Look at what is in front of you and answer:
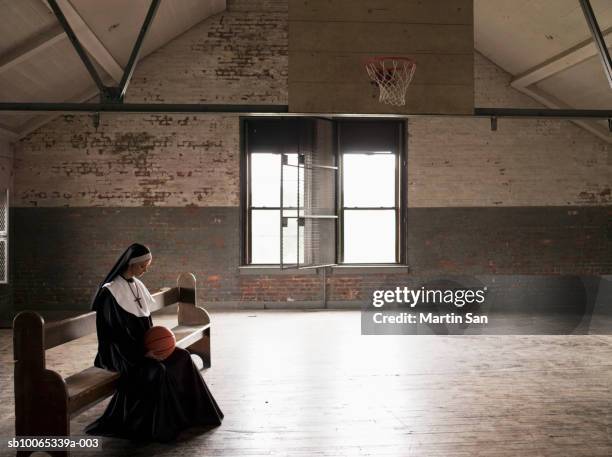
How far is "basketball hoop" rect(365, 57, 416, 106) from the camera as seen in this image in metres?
5.94

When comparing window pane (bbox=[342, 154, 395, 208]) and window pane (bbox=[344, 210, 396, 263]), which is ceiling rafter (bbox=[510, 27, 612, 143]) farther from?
window pane (bbox=[344, 210, 396, 263])

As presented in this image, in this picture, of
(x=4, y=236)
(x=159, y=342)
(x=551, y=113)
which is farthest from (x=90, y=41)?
(x=551, y=113)

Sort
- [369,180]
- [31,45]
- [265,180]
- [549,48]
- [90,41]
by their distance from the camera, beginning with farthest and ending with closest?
[369,180] < [265,180] < [549,48] < [90,41] < [31,45]

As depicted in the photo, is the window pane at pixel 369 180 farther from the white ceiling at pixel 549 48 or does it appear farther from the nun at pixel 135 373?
the nun at pixel 135 373

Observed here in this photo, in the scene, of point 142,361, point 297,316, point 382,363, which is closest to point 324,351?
point 382,363

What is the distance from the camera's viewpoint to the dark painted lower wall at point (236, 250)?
949 cm

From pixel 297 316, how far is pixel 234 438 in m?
5.10

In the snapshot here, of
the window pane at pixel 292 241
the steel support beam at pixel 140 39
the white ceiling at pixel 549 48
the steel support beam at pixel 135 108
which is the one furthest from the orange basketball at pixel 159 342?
the white ceiling at pixel 549 48

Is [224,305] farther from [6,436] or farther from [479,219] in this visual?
[6,436]

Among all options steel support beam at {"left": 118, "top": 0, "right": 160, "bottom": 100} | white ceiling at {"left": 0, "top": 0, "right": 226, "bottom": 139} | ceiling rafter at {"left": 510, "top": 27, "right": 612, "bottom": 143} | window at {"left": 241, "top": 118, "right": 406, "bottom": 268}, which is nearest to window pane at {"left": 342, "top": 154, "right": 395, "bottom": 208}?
window at {"left": 241, "top": 118, "right": 406, "bottom": 268}

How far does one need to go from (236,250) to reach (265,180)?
125cm

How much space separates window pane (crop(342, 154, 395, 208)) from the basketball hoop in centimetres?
402

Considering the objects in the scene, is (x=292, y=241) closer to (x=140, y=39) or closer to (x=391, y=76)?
(x=391, y=76)

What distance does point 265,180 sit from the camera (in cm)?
989
